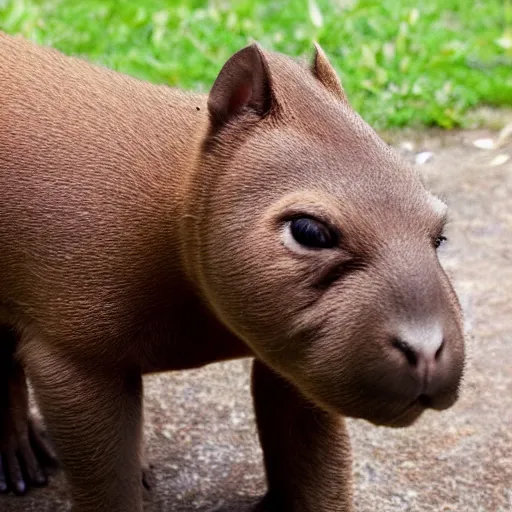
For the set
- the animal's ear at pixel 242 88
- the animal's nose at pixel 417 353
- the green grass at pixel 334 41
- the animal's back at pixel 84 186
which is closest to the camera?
the animal's nose at pixel 417 353

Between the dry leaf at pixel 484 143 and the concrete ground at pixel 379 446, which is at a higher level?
the concrete ground at pixel 379 446

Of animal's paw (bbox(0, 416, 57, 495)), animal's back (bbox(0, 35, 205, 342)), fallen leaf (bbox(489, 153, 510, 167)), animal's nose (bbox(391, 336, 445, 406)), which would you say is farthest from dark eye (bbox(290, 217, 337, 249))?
fallen leaf (bbox(489, 153, 510, 167))

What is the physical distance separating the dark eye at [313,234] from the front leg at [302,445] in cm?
68

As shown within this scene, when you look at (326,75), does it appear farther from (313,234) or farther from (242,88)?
(313,234)

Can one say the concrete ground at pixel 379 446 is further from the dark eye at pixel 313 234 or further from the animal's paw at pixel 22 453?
the dark eye at pixel 313 234

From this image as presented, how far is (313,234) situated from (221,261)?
25 cm

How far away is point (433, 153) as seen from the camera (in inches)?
234

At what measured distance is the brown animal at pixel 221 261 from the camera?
2438 mm

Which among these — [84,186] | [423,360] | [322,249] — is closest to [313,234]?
[322,249]

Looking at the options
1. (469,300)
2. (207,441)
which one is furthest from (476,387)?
(207,441)

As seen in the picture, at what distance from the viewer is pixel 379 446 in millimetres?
3828

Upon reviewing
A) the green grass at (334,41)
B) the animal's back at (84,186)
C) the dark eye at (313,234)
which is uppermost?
the dark eye at (313,234)

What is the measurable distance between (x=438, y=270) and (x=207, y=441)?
1.58m

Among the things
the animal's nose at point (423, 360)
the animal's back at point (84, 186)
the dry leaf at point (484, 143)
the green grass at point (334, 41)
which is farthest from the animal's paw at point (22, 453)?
the dry leaf at point (484, 143)
